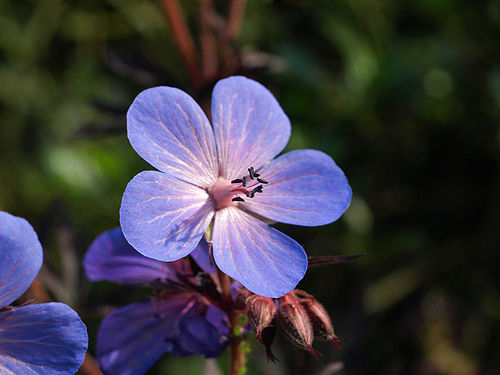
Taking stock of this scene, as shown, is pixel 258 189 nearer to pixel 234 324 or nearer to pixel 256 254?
pixel 256 254

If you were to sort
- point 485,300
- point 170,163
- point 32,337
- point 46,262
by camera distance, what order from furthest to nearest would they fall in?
point 485,300 → point 46,262 → point 170,163 → point 32,337

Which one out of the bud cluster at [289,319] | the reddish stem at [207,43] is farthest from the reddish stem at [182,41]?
the bud cluster at [289,319]

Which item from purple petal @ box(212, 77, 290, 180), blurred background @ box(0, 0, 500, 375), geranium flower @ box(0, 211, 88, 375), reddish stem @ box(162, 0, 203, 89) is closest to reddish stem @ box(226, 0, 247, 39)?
blurred background @ box(0, 0, 500, 375)

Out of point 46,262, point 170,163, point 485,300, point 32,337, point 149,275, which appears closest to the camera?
point 32,337

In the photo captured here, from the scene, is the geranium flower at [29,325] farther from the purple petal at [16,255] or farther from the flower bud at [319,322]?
the flower bud at [319,322]

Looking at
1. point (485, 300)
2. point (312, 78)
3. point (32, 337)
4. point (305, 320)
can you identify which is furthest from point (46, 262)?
point (485, 300)

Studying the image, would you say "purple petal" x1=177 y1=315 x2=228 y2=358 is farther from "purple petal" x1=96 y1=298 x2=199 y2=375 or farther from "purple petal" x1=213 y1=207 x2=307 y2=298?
"purple petal" x1=213 y1=207 x2=307 y2=298

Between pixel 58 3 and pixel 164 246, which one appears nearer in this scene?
pixel 164 246

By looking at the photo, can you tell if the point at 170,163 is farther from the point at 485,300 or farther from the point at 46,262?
the point at 485,300
